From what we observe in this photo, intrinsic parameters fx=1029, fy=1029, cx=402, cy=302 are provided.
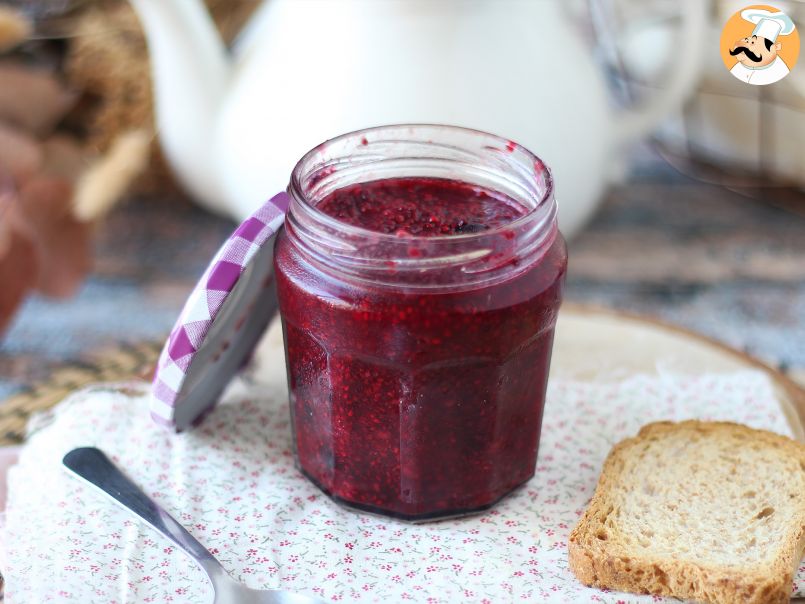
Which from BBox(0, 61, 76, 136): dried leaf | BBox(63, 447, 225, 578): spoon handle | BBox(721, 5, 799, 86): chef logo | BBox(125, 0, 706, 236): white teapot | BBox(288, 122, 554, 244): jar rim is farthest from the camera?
BBox(0, 61, 76, 136): dried leaf

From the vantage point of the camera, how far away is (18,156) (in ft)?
7.61

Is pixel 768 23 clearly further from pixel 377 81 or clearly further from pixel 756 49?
pixel 377 81

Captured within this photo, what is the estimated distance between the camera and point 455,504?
4.82 feet

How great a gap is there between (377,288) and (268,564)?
411mm

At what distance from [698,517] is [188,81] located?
1.38m

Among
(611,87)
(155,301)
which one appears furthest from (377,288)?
(611,87)

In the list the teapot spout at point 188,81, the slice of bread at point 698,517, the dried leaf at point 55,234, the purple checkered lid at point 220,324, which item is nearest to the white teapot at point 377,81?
the teapot spout at point 188,81

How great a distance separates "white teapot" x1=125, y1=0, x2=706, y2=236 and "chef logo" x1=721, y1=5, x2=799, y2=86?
61 centimetres

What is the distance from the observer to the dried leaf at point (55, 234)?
2256mm

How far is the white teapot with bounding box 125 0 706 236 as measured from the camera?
2.05 metres

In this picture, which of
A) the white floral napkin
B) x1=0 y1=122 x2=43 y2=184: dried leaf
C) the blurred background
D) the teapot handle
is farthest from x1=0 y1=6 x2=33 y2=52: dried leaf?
the teapot handle

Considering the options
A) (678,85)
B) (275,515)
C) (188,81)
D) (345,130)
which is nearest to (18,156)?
(188,81)

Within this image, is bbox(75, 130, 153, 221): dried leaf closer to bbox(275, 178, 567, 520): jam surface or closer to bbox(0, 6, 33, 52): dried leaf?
bbox(0, 6, 33, 52): dried leaf

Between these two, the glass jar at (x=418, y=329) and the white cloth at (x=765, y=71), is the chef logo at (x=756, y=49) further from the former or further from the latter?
the glass jar at (x=418, y=329)
